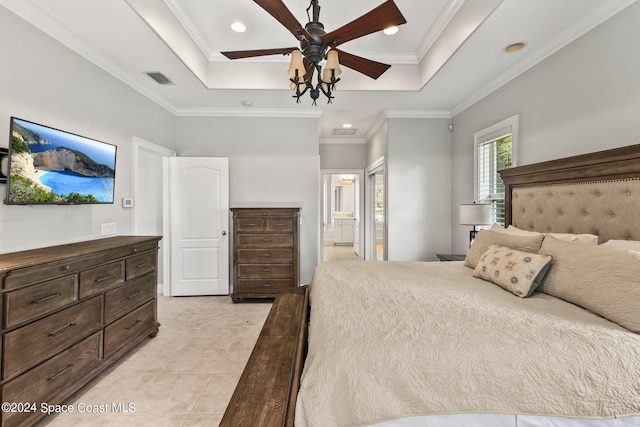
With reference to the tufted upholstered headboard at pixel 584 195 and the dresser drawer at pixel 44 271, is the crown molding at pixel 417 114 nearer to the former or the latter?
the tufted upholstered headboard at pixel 584 195

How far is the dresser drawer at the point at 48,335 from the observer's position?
1442mm

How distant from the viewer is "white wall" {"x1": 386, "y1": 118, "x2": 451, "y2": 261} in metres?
4.10

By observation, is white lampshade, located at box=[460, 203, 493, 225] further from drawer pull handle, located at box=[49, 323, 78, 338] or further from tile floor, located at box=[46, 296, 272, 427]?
drawer pull handle, located at box=[49, 323, 78, 338]

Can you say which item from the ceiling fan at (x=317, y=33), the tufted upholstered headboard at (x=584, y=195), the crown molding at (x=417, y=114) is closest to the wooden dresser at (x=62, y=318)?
the ceiling fan at (x=317, y=33)

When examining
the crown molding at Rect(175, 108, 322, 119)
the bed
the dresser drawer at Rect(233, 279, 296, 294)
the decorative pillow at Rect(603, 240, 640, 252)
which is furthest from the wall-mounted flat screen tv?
the decorative pillow at Rect(603, 240, 640, 252)

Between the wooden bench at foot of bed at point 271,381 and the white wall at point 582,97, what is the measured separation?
8.11ft

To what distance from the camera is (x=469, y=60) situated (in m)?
2.66

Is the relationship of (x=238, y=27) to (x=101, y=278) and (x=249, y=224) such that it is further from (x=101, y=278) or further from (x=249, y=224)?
(x=101, y=278)

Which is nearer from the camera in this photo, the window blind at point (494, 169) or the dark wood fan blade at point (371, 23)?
the dark wood fan blade at point (371, 23)

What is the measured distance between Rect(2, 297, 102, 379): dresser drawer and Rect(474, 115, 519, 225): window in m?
3.90

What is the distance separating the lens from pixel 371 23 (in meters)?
1.66

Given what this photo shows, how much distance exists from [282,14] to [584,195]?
2345mm

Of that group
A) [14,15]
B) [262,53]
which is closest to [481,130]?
[262,53]

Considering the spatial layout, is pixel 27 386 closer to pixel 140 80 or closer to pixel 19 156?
pixel 19 156
